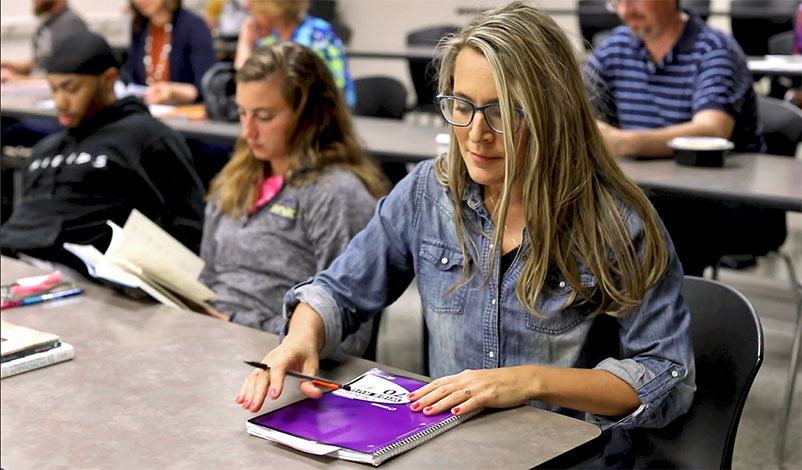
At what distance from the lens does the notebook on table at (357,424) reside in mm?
1365

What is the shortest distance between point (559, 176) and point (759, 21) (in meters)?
6.03

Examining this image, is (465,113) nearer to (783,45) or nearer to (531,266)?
(531,266)

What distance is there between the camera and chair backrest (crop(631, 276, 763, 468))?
5.66 ft

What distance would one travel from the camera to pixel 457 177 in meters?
1.76

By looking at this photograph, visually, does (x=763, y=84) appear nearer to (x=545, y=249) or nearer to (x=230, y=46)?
(x=230, y=46)

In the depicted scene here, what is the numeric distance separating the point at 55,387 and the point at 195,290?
0.56 m

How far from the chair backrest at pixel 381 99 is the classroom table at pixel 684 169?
0.55 meters

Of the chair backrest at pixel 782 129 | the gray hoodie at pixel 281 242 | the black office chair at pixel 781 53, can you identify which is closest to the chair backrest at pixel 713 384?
the gray hoodie at pixel 281 242

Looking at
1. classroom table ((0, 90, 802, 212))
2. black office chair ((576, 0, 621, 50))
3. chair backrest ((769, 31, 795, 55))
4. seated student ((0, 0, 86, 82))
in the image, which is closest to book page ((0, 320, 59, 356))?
classroom table ((0, 90, 802, 212))

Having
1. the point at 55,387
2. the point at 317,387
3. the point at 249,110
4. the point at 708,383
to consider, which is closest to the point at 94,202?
the point at 249,110

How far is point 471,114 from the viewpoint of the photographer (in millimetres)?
1631

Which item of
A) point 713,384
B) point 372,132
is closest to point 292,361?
point 713,384

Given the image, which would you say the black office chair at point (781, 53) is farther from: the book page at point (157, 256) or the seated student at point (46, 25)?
the book page at point (157, 256)

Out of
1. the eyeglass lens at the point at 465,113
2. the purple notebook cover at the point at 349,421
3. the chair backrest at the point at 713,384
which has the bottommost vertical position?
the chair backrest at the point at 713,384
